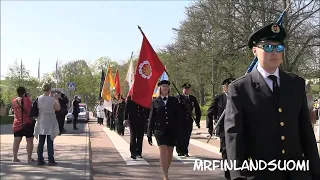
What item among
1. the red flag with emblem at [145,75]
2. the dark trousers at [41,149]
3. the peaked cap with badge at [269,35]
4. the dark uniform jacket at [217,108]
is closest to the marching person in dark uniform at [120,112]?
the red flag with emblem at [145,75]

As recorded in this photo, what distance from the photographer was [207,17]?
32125 millimetres

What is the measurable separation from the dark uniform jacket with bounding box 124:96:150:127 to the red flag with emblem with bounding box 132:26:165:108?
1.53 m

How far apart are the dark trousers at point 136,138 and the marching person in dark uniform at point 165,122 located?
338cm

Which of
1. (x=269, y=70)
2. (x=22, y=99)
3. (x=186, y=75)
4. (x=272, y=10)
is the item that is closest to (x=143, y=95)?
(x=22, y=99)

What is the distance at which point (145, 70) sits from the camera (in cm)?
1015

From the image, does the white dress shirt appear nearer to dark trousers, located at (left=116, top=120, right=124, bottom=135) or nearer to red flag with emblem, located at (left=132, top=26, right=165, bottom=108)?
red flag with emblem, located at (left=132, top=26, right=165, bottom=108)

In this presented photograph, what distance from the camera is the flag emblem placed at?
33.1 feet

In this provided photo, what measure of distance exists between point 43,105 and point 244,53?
22693 mm

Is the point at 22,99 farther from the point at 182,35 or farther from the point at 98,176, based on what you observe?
the point at 182,35

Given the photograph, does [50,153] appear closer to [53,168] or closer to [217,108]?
[53,168]

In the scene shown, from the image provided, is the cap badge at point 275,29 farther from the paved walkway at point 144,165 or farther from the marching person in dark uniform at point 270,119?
the paved walkway at point 144,165

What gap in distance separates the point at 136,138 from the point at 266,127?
336 inches

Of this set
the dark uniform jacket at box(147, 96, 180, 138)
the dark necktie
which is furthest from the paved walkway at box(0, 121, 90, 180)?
the dark necktie

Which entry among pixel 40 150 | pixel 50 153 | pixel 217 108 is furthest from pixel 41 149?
pixel 217 108
